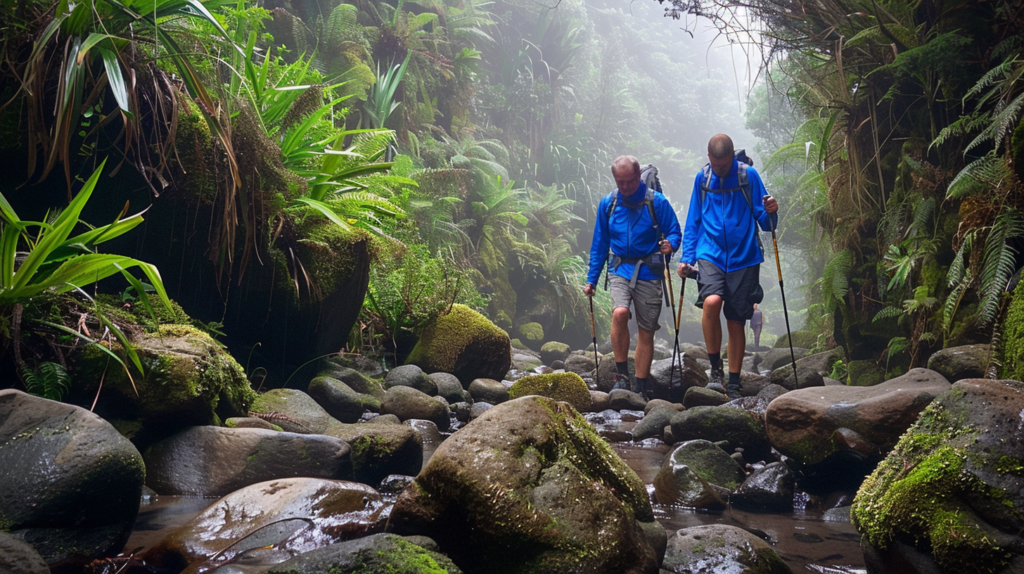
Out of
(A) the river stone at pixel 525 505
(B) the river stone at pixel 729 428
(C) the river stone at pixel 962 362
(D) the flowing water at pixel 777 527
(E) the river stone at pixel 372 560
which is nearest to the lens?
(E) the river stone at pixel 372 560

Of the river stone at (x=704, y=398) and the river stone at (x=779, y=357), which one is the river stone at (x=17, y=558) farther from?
the river stone at (x=779, y=357)

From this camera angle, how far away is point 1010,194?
4.35m

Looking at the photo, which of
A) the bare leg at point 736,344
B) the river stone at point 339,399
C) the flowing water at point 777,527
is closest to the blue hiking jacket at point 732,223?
the bare leg at point 736,344

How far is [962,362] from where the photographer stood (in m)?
4.11

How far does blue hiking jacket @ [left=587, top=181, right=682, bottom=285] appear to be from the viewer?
6605 mm

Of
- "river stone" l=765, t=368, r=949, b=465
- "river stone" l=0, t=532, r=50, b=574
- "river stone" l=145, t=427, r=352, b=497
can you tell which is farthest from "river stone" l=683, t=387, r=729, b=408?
"river stone" l=0, t=532, r=50, b=574

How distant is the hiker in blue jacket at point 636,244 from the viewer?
6.57 meters

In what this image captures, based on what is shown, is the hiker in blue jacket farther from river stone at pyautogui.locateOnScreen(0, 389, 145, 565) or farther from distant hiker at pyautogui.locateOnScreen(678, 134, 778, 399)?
river stone at pyautogui.locateOnScreen(0, 389, 145, 565)

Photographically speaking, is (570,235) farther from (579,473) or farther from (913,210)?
(579,473)

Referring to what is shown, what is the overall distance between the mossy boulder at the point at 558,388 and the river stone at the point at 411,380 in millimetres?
822

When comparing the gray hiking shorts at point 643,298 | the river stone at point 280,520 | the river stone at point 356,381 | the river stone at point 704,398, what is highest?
the gray hiking shorts at point 643,298

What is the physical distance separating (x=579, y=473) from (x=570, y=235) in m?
21.3

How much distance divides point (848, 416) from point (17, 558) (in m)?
3.93

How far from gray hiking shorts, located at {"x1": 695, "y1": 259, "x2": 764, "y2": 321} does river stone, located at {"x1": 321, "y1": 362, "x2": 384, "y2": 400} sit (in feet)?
10.5
